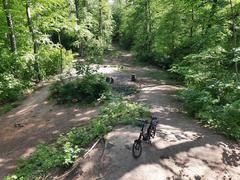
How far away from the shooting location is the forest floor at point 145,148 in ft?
25.2

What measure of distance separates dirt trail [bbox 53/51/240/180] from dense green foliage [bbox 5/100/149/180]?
0.51 m

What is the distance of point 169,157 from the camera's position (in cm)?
823

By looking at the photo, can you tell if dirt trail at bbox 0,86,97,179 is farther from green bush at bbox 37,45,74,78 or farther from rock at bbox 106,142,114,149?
green bush at bbox 37,45,74,78

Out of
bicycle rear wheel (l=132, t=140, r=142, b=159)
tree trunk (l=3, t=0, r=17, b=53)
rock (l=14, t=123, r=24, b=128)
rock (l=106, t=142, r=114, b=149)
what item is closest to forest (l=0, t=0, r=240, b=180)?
tree trunk (l=3, t=0, r=17, b=53)

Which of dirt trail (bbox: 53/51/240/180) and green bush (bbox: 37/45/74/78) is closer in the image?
dirt trail (bbox: 53/51/240/180)

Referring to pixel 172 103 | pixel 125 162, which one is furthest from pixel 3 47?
pixel 125 162

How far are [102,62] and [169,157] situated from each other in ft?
41.3

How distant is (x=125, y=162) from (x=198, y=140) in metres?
2.88

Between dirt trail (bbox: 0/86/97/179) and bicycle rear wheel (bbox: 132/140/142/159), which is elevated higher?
bicycle rear wheel (bbox: 132/140/142/159)

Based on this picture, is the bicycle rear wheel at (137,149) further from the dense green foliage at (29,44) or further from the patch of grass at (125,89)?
the dense green foliage at (29,44)

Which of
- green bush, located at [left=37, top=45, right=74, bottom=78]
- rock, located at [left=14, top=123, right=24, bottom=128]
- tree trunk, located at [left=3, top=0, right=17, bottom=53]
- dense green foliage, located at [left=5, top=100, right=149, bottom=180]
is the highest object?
tree trunk, located at [left=3, top=0, right=17, bottom=53]

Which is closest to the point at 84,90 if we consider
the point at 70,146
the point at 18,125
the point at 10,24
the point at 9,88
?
the point at 18,125

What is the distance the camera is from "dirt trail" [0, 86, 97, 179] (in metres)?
10.8

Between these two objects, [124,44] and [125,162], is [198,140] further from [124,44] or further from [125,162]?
[124,44]
